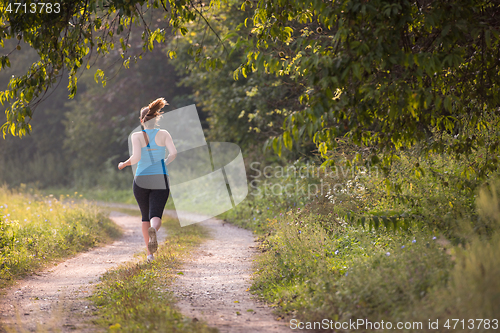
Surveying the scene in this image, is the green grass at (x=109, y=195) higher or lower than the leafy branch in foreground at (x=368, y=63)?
lower

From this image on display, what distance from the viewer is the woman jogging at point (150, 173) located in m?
6.00

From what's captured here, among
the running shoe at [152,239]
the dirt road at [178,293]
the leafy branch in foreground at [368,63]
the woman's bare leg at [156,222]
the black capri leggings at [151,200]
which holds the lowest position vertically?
the dirt road at [178,293]

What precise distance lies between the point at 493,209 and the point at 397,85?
1335 millimetres

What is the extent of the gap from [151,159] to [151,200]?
1.97ft

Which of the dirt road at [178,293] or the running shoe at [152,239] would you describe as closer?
the dirt road at [178,293]

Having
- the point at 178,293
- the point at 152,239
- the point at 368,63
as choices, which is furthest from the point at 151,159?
the point at 368,63

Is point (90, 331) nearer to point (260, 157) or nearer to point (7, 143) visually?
point (260, 157)

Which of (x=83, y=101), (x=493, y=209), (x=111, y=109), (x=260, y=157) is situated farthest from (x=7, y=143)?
(x=493, y=209)

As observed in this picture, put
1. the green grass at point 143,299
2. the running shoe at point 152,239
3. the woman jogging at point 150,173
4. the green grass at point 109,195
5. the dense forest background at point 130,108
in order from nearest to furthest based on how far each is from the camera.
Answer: the green grass at point 143,299 → the running shoe at point 152,239 → the woman jogging at point 150,173 → the dense forest background at point 130,108 → the green grass at point 109,195

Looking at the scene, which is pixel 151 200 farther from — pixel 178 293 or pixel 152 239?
pixel 178 293

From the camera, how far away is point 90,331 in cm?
353

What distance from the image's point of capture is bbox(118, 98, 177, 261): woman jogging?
6.00 metres

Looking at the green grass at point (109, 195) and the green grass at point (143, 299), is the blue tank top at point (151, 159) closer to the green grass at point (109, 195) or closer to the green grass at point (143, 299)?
the green grass at point (143, 299)

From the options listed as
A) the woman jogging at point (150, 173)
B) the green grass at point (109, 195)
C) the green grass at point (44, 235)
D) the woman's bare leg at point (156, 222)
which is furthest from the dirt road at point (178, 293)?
the green grass at point (109, 195)
